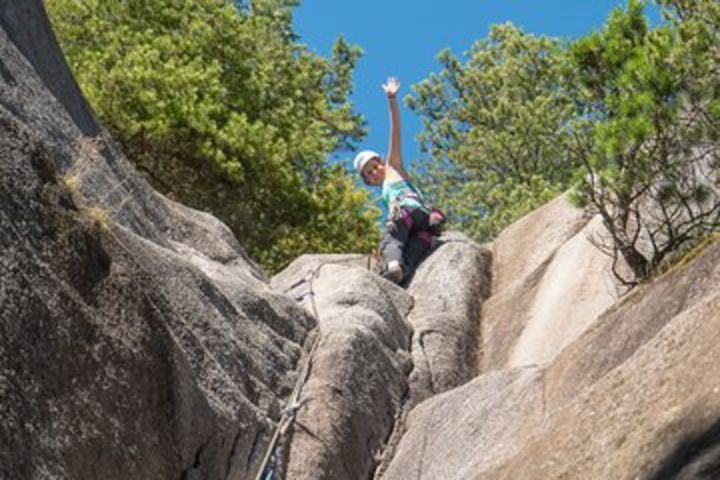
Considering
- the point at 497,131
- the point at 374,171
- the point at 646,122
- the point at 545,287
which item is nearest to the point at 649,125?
the point at 646,122

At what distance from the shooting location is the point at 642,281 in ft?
41.3

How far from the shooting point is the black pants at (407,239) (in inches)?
669

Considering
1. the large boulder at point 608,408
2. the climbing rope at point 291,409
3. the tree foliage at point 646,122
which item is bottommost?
the large boulder at point 608,408

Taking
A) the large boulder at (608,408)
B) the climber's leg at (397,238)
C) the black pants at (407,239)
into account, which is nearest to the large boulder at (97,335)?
the large boulder at (608,408)

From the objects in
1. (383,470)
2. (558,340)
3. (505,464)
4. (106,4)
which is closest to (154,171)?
(106,4)

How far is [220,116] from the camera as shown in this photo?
83.9 feet

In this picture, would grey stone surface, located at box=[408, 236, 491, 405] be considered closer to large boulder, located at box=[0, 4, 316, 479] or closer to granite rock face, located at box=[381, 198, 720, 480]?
granite rock face, located at box=[381, 198, 720, 480]

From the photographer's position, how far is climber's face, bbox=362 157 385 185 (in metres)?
17.9

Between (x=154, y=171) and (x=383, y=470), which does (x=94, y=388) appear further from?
(x=154, y=171)

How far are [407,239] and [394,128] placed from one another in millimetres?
1517

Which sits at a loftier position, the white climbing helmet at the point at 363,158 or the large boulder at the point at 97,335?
the white climbing helmet at the point at 363,158

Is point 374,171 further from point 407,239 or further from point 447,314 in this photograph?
point 447,314

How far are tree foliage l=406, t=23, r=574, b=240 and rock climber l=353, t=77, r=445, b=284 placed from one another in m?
17.0

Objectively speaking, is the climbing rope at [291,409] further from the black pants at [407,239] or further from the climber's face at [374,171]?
the climber's face at [374,171]
